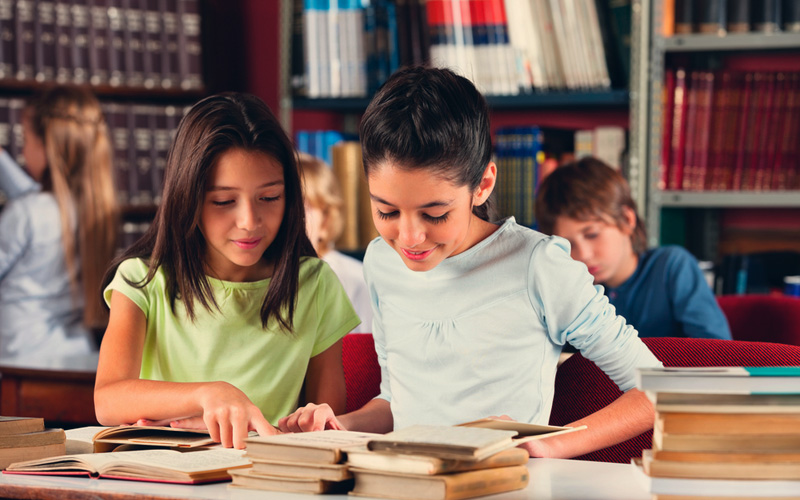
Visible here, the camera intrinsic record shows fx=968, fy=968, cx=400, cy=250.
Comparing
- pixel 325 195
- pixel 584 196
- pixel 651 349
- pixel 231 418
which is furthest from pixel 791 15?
pixel 231 418

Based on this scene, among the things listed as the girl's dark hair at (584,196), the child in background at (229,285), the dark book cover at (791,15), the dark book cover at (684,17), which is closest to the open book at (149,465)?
the child in background at (229,285)

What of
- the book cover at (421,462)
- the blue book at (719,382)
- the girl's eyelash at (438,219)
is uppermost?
the girl's eyelash at (438,219)

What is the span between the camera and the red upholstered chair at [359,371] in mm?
1709

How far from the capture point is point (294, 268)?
Result: 5.09ft

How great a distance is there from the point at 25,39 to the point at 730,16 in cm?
235

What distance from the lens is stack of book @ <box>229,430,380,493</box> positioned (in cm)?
94

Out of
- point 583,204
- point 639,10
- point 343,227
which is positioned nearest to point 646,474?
point 583,204

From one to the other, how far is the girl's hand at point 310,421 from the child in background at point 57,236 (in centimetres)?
210

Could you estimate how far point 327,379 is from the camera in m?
1.57

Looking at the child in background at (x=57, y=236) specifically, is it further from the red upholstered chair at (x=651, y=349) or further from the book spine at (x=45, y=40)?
the red upholstered chair at (x=651, y=349)

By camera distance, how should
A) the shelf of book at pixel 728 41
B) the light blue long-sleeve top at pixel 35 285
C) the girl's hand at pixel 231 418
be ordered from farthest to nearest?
1. the light blue long-sleeve top at pixel 35 285
2. the shelf of book at pixel 728 41
3. the girl's hand at pixel 231 418

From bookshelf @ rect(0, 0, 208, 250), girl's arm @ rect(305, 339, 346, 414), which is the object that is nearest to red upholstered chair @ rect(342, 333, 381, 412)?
girl's arm @ rect(305, 339, 346, 414)

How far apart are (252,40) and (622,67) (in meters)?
1.65

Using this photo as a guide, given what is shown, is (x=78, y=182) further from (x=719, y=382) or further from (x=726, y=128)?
(x=719, y=382)
